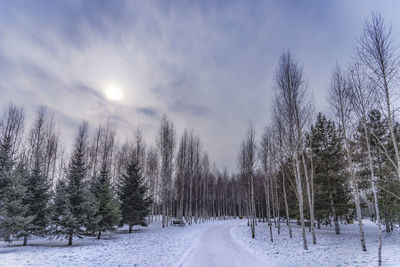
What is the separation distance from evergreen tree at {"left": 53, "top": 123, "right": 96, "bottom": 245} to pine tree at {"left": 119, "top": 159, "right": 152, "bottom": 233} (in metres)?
7.06

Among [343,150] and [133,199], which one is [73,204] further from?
[343,150]

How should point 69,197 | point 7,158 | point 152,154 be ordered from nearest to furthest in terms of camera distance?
point 7,158 → point 69,197 → point 152,154

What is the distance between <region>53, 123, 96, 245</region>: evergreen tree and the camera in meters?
13.0

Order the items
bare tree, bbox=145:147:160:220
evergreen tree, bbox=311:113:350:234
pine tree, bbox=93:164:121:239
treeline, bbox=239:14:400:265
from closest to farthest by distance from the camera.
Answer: treeline, bbox=239:14:400:265
pine tree, bbox=93:164:121:239
evergreen tree, bbox=311:113:350:234
bare tree, bbox=145:147:160:220

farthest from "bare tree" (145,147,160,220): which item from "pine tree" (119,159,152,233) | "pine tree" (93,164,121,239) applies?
"pine tree" (93,164,121,239)

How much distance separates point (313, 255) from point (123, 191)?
18.8 m

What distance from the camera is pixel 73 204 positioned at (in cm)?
1403

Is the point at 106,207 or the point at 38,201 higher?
the point at 38,201

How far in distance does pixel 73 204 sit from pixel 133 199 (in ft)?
28.1

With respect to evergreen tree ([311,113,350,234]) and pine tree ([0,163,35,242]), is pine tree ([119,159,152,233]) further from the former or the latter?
evergreen tree ([311,113,350,234])

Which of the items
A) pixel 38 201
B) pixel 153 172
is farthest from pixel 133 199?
pixel 153 172

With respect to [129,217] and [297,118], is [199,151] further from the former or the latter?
[297,118]

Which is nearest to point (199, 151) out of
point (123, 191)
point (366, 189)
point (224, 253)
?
point (123, 191)

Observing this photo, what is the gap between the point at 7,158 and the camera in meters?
11.7
